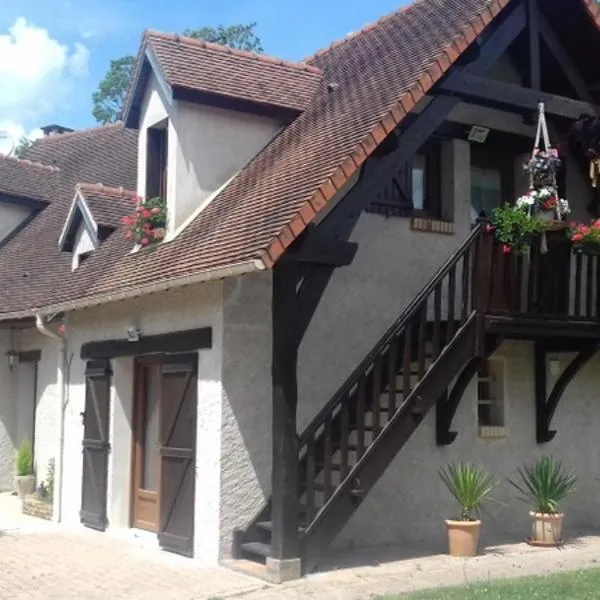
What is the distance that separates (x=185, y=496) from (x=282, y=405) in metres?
2.06

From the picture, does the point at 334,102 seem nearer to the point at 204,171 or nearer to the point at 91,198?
the point at 204,171

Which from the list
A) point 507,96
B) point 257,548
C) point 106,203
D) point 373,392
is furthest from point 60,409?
point 507,96

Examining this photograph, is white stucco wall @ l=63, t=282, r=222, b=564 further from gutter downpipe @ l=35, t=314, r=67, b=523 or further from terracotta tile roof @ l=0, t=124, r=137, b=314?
terracotta tile roof @ l=0, t=124, r=137, b=314

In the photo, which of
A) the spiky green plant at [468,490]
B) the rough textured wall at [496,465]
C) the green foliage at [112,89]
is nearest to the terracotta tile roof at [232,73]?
the rough textured wall at [496,465]

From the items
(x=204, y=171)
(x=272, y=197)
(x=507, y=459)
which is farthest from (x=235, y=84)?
(x=507, y=459)

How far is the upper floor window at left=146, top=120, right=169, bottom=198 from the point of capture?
40.1 feet

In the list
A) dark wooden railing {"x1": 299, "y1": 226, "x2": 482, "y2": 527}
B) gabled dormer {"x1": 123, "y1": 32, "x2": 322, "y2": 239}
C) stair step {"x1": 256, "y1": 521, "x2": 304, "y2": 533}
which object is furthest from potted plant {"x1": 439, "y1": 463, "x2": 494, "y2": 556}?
gabled dormer {"x1": 123, "y1": 32, "x2": 322, "y2": 239}

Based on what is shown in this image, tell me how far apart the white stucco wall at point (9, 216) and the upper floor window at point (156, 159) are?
24.2ft

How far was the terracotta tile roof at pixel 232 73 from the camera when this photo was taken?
456 inches

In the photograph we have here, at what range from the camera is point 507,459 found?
12078 millimetres

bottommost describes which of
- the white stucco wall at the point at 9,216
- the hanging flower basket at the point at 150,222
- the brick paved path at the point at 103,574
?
the brick paved path at the point at 103,574

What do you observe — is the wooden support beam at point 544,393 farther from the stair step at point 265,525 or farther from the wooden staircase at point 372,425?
the stair step at point 265,525

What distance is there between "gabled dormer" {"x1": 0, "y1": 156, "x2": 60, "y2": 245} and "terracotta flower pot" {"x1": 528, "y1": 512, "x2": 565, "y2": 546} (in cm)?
1193

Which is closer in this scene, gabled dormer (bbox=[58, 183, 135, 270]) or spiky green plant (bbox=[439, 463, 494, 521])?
spiky green plant (bbox=[439, 463, 494, 521])
